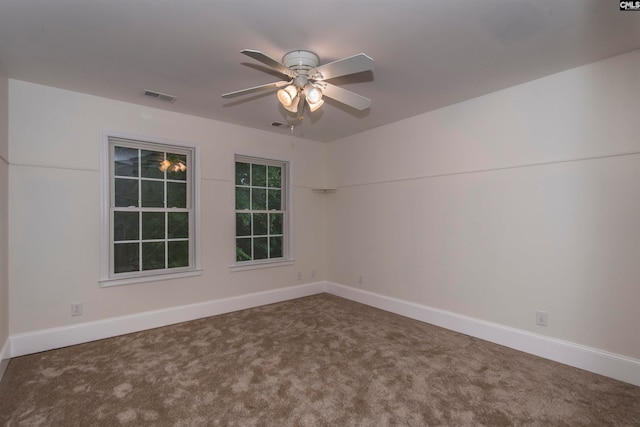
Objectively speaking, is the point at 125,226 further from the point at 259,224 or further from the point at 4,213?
the point at 259,224

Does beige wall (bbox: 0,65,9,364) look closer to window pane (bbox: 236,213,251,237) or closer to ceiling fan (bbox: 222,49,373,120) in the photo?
ceiling fan (bbox: 222,49,373,120)

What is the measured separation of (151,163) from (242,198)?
1.25 meters

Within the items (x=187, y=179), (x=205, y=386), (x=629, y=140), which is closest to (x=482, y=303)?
(x=629, y=140)

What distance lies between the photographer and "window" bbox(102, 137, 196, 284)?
3537mm

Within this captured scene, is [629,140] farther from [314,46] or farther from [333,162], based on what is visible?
[333,162]

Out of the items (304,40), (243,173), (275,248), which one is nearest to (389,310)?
(275,248)

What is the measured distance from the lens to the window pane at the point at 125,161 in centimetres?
356

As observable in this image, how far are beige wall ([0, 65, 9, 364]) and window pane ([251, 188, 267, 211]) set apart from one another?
102 inches

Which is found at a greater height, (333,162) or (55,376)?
(333,162)

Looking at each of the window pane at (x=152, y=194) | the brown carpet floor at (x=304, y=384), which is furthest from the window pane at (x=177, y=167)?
the brown carpet floor at (x=304, y=384)

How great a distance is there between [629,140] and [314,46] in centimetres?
259

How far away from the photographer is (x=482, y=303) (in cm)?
336

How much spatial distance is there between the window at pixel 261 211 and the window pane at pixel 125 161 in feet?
4.17

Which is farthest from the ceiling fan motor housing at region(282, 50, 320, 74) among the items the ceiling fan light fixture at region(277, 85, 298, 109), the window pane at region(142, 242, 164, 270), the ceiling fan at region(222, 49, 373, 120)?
the window pane at region(142, 242, 164, 270)
